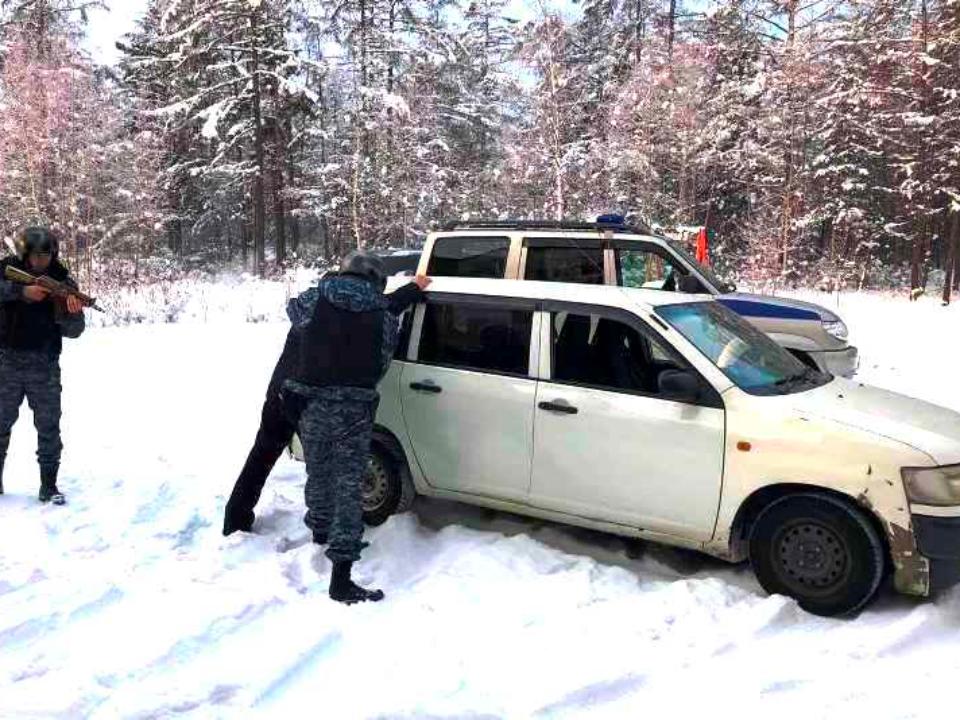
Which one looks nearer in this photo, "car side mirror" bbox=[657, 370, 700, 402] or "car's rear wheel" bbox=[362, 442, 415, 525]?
"car side mirror" bbox=[657, 370, 700, 402]

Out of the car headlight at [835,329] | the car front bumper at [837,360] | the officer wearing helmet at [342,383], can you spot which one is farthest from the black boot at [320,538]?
the car headlight at [835,329]

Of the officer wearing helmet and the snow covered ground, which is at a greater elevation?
the officer wearing helmet

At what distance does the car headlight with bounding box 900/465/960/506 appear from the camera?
3820mm

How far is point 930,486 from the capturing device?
12.6 feet

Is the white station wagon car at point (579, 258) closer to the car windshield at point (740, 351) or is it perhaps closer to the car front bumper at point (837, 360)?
the car front bumper at point (837, 360)

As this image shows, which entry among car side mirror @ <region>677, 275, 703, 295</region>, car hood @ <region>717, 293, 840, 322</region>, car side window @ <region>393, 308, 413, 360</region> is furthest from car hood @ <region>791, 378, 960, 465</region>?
car hood @ <region>717, 293, 840, 322</region>

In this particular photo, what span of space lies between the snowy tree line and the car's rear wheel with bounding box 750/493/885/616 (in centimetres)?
1893

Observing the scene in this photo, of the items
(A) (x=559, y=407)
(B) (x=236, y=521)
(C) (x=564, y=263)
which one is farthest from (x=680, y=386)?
(C) (x=564, y=263)

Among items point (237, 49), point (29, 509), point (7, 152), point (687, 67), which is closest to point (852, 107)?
point (687, 67)

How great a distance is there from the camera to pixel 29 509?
536 cm

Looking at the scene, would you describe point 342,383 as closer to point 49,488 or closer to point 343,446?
point 343,446

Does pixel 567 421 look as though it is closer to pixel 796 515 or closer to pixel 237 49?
pixel 796 515

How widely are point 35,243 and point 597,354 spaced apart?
12.4ft

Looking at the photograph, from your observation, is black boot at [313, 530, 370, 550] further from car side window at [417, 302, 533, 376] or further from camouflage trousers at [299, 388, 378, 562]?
car side window at [417, 302, 533, 376]
